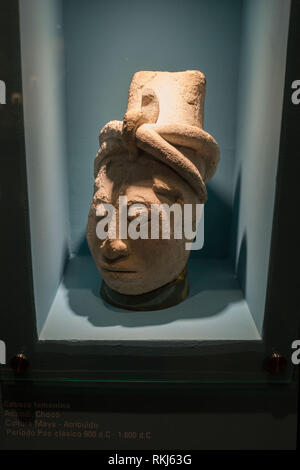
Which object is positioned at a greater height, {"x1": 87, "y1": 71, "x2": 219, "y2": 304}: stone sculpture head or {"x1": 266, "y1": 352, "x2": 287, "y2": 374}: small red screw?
{"x1": 87, "y1": 71, "x2": 219, "y2": 304}: stone sculpture head

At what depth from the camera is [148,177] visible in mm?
1544

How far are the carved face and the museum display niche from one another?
0.14 metres

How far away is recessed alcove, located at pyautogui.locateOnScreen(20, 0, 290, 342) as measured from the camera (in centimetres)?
144

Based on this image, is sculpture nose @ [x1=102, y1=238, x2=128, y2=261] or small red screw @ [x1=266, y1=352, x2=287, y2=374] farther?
sculpture nose @ [x1=102, y1=238, x2=128, y2=261]

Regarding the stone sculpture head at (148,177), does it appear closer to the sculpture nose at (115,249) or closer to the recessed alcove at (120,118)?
the sculpture nose at (115,249)

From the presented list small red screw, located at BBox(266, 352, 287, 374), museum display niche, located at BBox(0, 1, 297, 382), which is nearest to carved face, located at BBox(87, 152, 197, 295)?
museum display niche, located at BBox(0, 1, 297, 382)

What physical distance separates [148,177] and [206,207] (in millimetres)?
564

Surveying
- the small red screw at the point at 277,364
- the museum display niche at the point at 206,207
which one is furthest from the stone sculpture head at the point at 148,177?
the small red screw at the point at 277,364

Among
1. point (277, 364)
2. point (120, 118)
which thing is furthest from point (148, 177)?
point (277, 364)

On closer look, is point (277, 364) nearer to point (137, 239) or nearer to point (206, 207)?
point (137, 239)

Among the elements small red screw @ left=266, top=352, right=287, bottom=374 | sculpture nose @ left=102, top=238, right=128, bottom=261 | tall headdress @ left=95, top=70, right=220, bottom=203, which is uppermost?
tall headdress @ left=95, top=70, right=220, bottom=203

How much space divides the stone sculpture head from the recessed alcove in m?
0.17

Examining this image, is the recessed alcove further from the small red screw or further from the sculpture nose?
the sculpture nose

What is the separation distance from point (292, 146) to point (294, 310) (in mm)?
486
